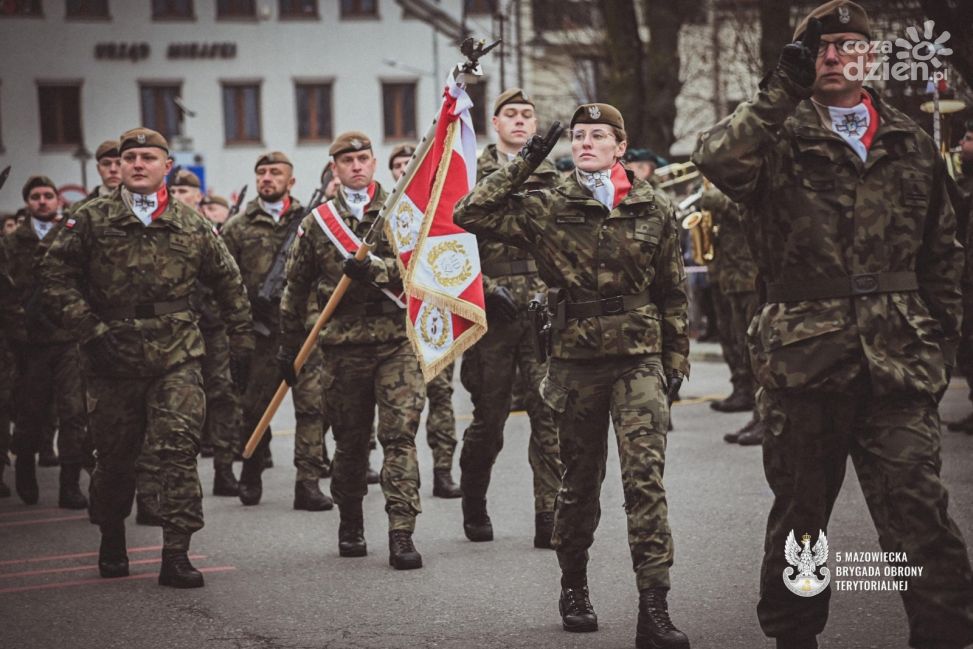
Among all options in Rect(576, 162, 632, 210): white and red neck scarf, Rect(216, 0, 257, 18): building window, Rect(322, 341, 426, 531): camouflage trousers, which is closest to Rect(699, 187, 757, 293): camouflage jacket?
Rect(322, 341, 426, 531): camouflage trousers

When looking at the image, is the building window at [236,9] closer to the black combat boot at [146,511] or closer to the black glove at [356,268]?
the black combat boot at [146,511]

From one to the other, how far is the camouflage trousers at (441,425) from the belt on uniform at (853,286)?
532 centimetres

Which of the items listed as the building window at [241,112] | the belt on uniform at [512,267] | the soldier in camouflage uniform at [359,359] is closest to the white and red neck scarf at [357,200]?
the soldier in camouflage uniform at [359,359]

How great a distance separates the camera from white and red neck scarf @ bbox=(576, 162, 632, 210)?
20.3 feet

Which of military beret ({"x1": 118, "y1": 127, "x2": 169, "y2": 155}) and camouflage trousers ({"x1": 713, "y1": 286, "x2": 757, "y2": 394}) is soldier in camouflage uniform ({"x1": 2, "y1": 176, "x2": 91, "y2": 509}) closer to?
military beret ({"x1": 118, "y1": 127, "x2": 169, "y2": 155})

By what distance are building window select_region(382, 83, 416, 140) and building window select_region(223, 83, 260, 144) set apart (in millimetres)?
4196

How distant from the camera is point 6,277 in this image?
10.9m

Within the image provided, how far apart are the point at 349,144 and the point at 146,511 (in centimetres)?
284

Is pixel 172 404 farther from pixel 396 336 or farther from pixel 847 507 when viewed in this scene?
pixel 847 507

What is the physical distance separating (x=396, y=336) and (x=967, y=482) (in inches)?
155

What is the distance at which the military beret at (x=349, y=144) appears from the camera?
8.38m

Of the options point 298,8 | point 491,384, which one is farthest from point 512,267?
point 298,8

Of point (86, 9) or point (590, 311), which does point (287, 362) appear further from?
point (86, 9)

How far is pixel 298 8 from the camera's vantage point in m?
45.4
